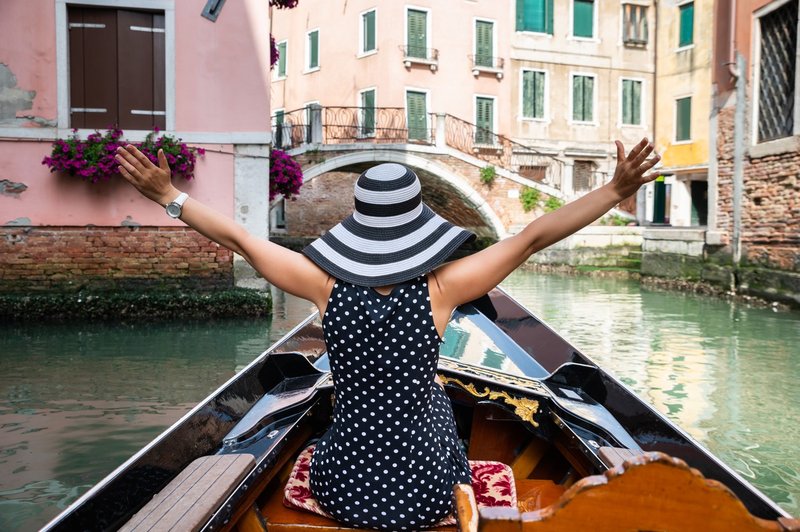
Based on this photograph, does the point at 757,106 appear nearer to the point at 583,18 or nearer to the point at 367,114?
the point at 367,114

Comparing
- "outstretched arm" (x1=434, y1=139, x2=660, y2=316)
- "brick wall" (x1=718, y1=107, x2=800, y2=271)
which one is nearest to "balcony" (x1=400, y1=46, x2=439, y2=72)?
"brick wall" (x1=718, y1=107, x2=800, y2=271)

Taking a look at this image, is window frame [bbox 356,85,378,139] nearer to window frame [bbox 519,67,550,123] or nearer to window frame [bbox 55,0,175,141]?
window frame [bbox 519,67,550,123]

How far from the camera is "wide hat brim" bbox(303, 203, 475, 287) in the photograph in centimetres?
144

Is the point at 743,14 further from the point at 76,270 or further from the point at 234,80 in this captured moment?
the point at 76,270

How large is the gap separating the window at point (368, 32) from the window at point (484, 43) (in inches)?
92.1

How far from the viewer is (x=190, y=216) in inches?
61.1

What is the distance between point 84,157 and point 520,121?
1321 centimetres

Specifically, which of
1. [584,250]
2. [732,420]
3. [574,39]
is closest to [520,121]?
[574,39]

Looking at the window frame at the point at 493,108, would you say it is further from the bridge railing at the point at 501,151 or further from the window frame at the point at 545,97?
the window frame at the point at 545,97

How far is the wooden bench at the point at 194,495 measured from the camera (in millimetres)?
1333

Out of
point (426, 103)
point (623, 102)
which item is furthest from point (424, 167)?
point (623, 102)

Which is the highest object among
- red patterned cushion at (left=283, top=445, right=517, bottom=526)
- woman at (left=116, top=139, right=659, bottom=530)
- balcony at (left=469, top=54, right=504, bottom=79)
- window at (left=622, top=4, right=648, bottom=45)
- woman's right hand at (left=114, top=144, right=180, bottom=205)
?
window at (left=622, top=4, right=648, bottom=45)

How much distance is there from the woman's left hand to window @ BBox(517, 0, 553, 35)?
18.2m

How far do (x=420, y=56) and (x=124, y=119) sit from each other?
38.1 ft
